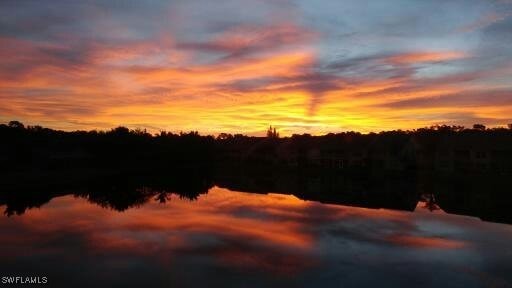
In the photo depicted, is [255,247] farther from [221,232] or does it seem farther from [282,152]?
[282,152]

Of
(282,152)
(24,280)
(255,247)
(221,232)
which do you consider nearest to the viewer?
(24,280)

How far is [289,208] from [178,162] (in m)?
54.2

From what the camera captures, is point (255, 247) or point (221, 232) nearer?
point (255, 247)

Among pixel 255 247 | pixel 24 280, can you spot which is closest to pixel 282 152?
pixel 255 247

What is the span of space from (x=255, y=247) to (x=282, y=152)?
55580 millimetres

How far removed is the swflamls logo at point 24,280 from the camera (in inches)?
675

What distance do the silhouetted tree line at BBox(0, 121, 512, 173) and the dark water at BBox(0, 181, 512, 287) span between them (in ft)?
85.5

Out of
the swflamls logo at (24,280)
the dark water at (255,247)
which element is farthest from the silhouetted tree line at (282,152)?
the swflamls logo at (24,280)

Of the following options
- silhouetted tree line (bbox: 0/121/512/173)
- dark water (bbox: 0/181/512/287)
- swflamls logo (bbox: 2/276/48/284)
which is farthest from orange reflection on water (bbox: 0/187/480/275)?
silhouetted tree line (bbox: 0/121/512/173)

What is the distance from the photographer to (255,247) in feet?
73.0

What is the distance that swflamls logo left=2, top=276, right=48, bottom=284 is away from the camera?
1716cm

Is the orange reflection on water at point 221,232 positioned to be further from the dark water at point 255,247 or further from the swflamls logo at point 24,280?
the swflamls logo at point 24,280

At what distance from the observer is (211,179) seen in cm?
5934

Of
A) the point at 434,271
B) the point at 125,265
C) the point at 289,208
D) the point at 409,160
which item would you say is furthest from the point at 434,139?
the point at 125,265
